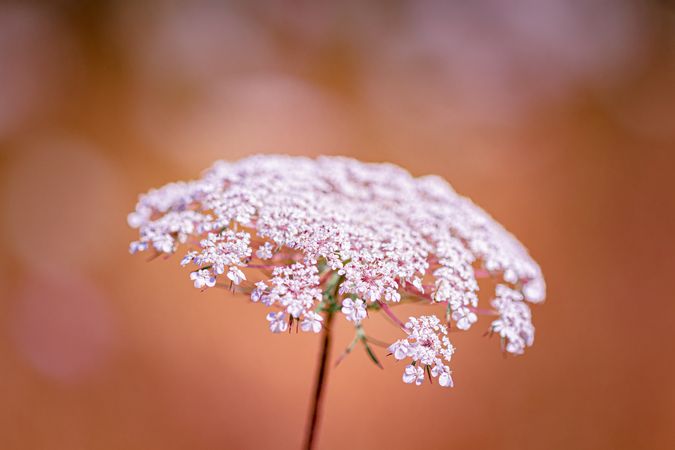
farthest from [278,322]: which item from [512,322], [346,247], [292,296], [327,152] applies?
[327,152]

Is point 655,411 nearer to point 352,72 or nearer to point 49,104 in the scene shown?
point 352,72

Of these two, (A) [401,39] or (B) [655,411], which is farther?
(A) [401,39]

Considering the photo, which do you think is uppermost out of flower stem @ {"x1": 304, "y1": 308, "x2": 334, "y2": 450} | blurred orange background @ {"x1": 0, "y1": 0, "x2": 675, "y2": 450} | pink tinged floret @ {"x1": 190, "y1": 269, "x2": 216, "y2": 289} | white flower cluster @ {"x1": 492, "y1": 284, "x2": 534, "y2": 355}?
blurred orange background @ {"x1": 0, "y1": 0, "x2": 675, "y2": 450}

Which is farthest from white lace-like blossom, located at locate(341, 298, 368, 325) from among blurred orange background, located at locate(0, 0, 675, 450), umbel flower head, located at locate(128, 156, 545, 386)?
blurred orange background, located at locate(0, 0, 675, 450)

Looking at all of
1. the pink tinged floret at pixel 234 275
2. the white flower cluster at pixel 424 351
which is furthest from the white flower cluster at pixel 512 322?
the pink tinged floret at pixel 234 275

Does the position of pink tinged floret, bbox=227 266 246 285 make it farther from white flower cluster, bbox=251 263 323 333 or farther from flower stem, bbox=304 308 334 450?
flower stem, bbox=304 308 334 450

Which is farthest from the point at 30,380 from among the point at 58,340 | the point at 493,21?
the point at 493,21

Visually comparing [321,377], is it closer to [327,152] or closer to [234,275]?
[234,275]
